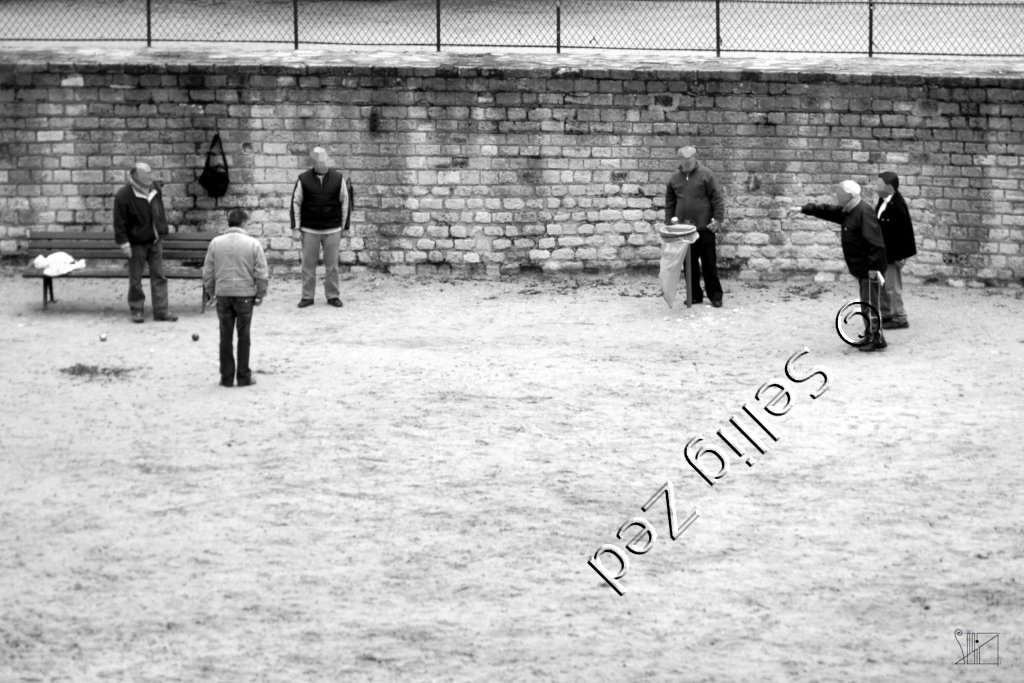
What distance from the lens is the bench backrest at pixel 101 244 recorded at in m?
15.6

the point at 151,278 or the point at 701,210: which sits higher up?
the point at 701,210

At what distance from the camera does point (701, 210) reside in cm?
1512

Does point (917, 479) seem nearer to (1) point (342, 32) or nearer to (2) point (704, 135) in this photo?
(2) point (704, 135)

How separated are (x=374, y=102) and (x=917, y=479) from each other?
8557mm

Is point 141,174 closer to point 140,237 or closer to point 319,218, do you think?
point 140,237

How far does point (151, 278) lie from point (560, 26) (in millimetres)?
6131

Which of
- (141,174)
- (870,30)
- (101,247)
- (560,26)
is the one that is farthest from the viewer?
(560,26)

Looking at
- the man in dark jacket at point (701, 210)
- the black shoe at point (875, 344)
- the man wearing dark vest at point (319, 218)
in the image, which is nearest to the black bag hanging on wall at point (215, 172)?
the man wearing dark vest at point (319, 218)

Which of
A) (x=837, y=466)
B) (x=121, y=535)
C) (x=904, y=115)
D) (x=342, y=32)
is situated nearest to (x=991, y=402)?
(x=837, y=466)

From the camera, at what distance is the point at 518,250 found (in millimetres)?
16781

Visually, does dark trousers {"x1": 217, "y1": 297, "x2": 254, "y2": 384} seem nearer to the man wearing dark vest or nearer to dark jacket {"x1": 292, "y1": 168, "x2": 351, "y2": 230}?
the man wearing dark vest

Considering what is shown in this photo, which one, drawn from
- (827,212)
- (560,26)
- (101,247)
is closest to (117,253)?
(101,247)

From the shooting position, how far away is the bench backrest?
15.6m

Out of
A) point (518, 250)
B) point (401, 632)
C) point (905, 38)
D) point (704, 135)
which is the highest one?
point (905, 38)
